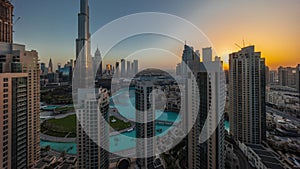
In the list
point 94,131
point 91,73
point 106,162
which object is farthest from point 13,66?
point 91,73

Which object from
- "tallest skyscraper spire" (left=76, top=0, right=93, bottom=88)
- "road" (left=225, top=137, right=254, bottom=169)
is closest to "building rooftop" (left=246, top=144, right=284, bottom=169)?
"road" (left=225, top=137, right=254, bottom=169)

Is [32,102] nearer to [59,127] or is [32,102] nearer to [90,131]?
[90,131]

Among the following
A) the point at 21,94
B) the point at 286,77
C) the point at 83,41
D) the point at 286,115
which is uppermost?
the point at 83,41

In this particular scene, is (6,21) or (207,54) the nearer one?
(207,54)

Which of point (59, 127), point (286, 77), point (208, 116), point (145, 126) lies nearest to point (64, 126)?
point (59, 127)

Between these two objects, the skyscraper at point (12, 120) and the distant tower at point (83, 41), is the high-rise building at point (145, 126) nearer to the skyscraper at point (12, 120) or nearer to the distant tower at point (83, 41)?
the skyscraper at point (12, 120)

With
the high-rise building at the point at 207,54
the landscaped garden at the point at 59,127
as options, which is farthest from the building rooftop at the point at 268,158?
the landscaped garden at the point at 59,127
